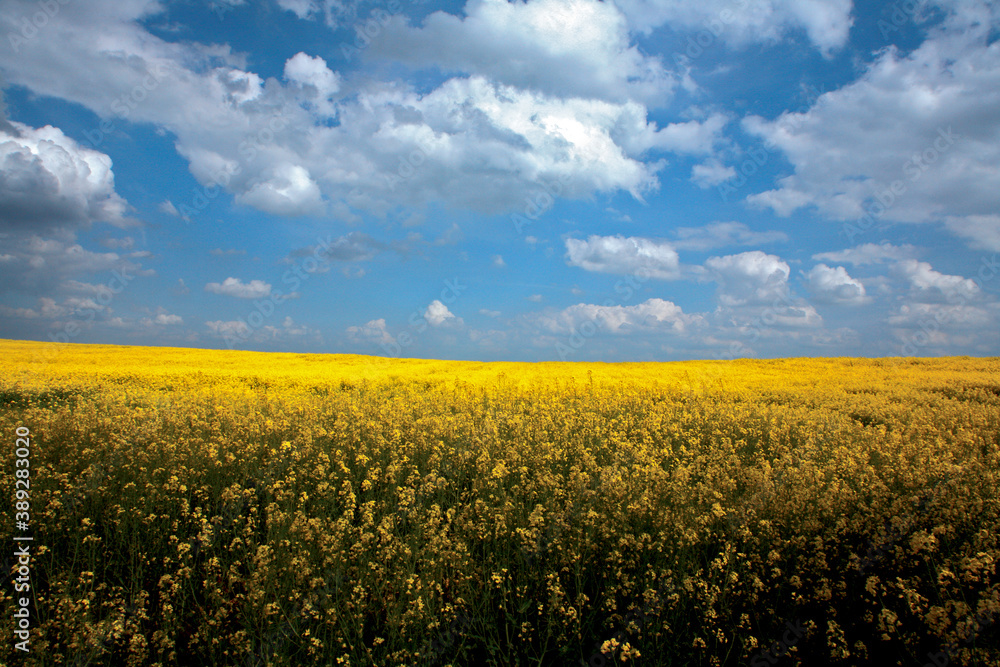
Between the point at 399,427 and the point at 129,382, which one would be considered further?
the point at 129,382

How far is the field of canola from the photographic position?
2.91 metres

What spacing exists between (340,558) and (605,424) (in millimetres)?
5689

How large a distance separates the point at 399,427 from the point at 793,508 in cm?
540

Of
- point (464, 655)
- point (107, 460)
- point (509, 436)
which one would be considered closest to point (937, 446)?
point (509, 436)

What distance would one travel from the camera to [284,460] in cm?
583

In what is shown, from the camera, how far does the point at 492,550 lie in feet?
13.0

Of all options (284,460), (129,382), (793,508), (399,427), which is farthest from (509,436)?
(129,382)

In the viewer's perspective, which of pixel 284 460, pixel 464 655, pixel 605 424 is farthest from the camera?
pixel 605 424

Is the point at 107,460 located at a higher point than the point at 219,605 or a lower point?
higher

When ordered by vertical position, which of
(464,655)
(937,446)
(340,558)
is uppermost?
(937,446)

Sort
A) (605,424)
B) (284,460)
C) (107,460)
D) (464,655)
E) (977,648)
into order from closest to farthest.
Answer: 1. (977,648)
2. (464,655)
3. (107,460)
4. (284,460)
5. (605,424)

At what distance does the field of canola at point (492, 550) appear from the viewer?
2.91 metres

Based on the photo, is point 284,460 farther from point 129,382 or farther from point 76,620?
point 129,382

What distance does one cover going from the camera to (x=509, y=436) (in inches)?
293
